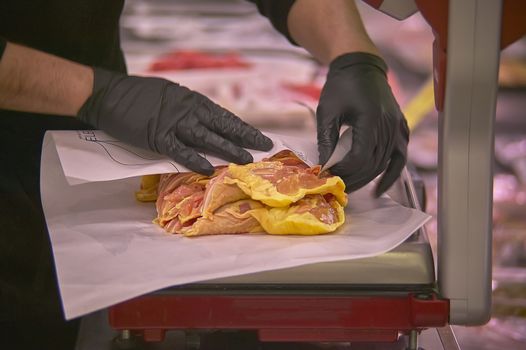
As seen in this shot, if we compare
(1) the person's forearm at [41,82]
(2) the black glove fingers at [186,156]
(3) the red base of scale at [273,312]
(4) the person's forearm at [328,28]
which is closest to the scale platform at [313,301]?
(3) the red base of scale at [273,312]

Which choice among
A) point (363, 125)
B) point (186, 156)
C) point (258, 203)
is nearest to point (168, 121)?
point (186, 156)

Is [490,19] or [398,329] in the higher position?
[490,19]

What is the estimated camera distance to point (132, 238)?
158cm

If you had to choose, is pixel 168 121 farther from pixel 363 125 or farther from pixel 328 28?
pixel 328 28

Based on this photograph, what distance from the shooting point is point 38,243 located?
6.34ft

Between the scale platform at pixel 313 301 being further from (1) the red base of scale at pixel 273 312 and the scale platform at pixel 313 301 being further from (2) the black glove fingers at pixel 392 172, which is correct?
(2) the black glove fingers at pixel 392 172

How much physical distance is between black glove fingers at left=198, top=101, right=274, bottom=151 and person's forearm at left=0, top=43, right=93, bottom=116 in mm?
247

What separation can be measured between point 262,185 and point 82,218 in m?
Result: 0.36

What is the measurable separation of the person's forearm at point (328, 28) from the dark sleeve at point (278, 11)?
0.6 inches

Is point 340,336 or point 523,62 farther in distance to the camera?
point 523,62

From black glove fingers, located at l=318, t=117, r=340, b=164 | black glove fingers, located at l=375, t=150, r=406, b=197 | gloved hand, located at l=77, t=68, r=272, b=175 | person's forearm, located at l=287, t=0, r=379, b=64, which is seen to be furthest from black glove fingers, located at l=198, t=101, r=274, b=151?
person's forearm, located at l=287, t=0, r=379, b=64

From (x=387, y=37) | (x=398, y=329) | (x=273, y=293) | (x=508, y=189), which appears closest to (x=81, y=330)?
(x=273, y=293)

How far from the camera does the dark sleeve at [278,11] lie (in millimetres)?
2318

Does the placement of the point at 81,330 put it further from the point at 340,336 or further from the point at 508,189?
the point at 508,189
